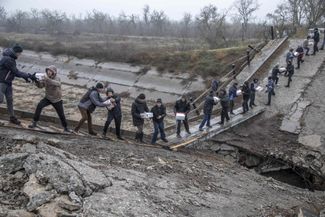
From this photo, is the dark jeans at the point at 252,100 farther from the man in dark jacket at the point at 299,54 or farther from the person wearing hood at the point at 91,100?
the person wearing hood at the point at 91,100

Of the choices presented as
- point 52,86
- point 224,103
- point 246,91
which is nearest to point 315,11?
point 246,91

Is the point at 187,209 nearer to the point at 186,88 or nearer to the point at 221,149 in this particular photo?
the point at 221,149

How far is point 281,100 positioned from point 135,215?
12.3 metres

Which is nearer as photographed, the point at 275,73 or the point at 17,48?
the point at 17,48

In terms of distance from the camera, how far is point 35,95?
72.8ft

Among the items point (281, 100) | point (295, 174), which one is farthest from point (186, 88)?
point (295, 174)

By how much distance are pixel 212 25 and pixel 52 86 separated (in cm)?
2931

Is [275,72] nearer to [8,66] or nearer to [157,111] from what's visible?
[157,111]

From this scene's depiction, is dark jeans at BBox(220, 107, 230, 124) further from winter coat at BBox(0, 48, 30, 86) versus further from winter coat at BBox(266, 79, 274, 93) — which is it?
winter coat at BBox(0, 48, 30, 86)

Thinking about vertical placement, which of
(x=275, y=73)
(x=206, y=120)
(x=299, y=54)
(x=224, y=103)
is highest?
(x=299, y=54)

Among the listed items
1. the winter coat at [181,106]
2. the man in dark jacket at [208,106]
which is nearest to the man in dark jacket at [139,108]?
the winter coat at [181,106]

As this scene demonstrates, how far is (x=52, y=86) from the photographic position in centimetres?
941

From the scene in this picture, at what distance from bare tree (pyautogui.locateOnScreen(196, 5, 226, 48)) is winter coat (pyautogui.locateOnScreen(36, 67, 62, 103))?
23.1 meters

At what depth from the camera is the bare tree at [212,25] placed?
32781 mm
